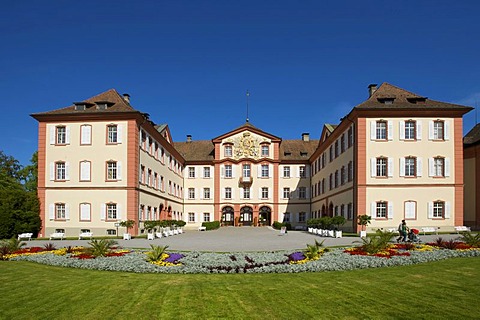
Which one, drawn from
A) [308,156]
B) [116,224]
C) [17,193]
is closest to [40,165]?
[17,193]

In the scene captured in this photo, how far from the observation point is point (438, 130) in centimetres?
3259

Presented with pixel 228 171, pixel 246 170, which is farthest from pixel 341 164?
pixel 228 171

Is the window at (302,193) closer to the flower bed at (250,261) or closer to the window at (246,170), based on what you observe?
the window at (246,170)

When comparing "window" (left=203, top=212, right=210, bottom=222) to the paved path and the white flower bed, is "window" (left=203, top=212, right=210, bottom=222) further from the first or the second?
the white flower bed

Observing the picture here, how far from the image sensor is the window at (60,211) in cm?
3422

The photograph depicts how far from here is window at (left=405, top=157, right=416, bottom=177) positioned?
107ft

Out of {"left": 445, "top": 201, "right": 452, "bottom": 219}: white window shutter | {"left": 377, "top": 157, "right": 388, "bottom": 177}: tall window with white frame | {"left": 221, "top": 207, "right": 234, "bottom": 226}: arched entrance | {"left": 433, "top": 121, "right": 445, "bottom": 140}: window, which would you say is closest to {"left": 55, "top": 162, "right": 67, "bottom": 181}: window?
{"left": 377, "top": 157, "right": 388, "bottom": 177}: tall window with white frame

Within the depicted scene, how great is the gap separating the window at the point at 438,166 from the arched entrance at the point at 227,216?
3113 centimetres

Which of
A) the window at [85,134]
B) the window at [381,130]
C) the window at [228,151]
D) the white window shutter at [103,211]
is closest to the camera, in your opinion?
the window at [381,130]

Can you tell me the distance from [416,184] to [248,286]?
2569 centimetres

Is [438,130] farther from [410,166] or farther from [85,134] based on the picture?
[85,134]

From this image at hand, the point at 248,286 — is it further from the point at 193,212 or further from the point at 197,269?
the point at 193,212

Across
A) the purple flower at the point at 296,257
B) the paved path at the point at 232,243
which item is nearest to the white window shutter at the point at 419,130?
the paved path at the point at 232,243

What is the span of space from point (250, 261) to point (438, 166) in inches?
932
